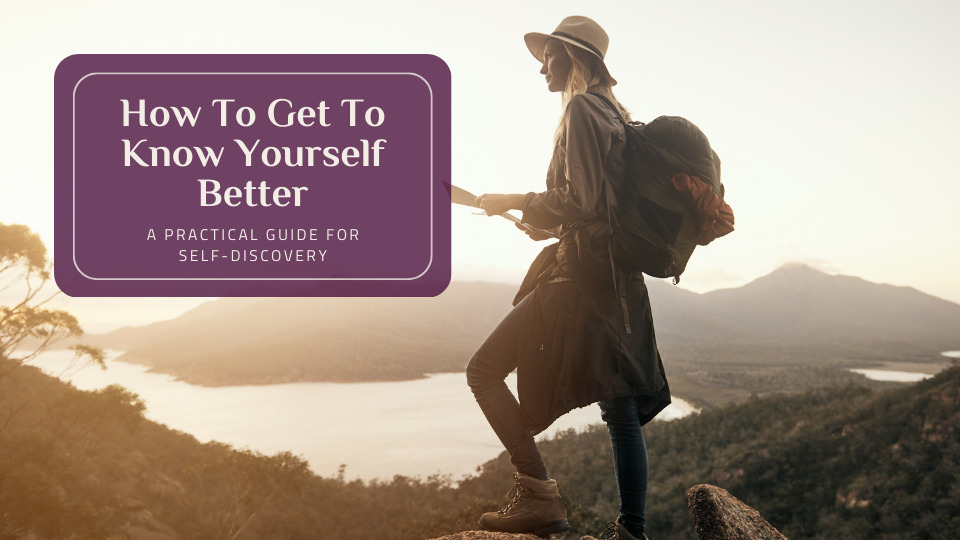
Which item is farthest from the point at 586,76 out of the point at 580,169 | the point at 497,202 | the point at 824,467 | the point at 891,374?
the point at 891,374

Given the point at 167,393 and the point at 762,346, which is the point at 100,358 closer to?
the point at 167,393

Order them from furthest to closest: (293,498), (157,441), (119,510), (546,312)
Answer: (157,441)
(293,498)
(119,510)
(546,312)

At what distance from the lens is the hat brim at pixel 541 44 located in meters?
1.94

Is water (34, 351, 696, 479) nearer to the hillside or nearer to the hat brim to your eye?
the hillside

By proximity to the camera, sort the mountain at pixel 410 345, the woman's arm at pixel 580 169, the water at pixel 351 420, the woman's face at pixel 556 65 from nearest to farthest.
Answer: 1. the woman's arm at pixel 580 169
2. the woman's face at pixel 556 65
3. the water at pixel 351 420
4. the mountain at pixel 410 345

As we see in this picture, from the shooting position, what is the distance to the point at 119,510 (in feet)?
94.2

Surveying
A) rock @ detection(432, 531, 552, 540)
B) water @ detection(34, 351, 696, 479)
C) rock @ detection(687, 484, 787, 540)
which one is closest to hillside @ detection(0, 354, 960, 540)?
rock @ detection(687, 484, 787, 540)

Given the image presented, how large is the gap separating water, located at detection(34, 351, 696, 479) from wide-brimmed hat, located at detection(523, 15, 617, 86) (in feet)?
213

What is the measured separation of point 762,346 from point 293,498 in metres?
129

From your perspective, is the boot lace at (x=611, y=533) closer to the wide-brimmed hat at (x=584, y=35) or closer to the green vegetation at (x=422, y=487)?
the wide-brimmed hat at (x=584, y=35)

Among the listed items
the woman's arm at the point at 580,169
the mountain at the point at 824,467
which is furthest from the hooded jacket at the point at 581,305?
the mountain at the point at 824,467

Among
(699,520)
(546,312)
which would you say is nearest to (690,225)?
(546,312)

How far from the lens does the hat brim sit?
1.94m

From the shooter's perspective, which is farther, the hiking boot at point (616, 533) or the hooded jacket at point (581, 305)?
the hiking boot at point (616, 533)
